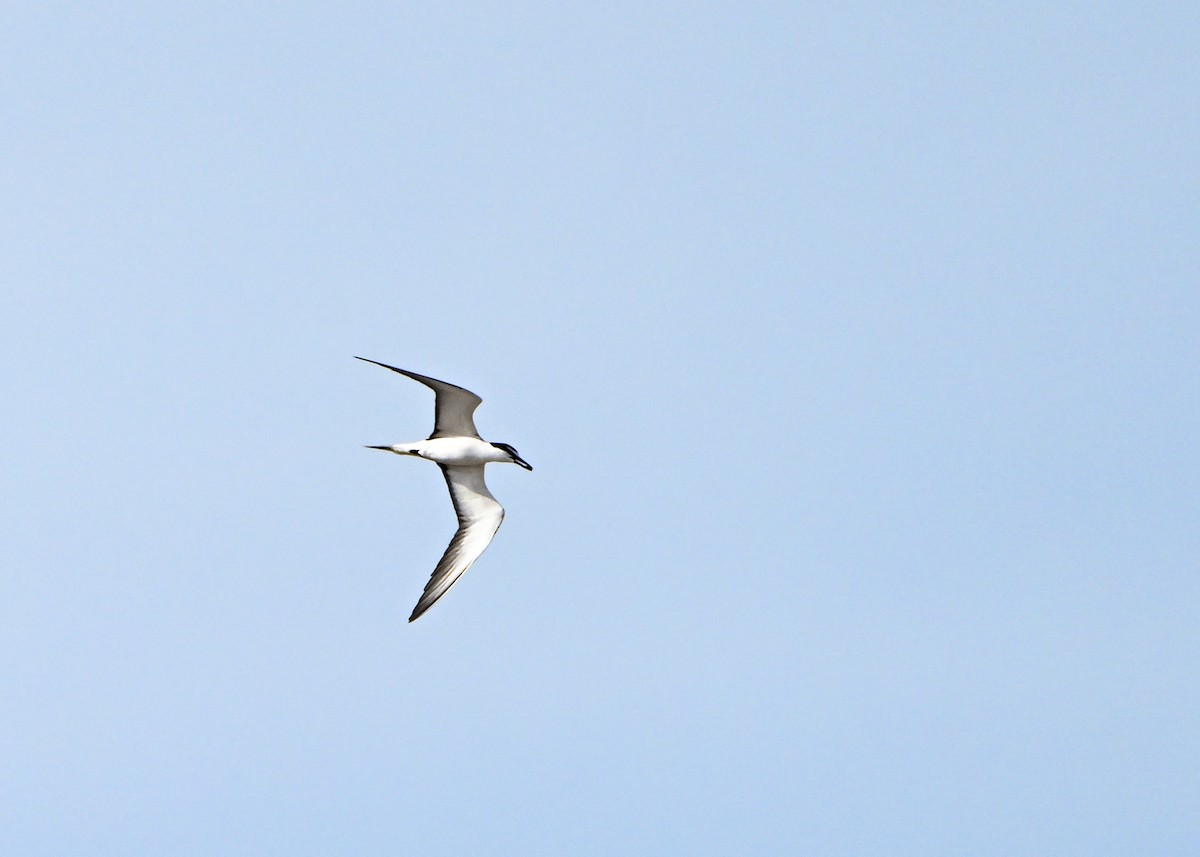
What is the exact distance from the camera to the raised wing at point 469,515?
4250cm

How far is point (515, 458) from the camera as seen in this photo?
141 feet

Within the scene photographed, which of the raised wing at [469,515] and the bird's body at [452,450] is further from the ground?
the bird's body at [452,450]

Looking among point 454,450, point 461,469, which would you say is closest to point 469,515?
point 461,469

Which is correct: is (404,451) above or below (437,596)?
above

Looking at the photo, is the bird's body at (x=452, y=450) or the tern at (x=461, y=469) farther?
the bird's body at (x=452, y=450)

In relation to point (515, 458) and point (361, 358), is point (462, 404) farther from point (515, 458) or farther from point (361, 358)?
point (361, 358)

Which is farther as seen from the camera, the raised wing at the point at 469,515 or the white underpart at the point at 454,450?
the raised wing at the point at 469,515

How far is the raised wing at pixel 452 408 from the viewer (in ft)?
132

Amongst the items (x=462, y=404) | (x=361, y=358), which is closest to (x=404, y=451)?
(x=462, y=404)

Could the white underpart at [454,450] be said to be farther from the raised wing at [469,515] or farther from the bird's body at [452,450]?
the raised wing at [469,515]

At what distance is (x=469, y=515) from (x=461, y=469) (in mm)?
1333

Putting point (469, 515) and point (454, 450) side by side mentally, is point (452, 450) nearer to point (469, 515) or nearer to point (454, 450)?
point (454, 450)

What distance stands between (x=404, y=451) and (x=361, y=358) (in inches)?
307

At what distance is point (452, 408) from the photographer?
136 feet
